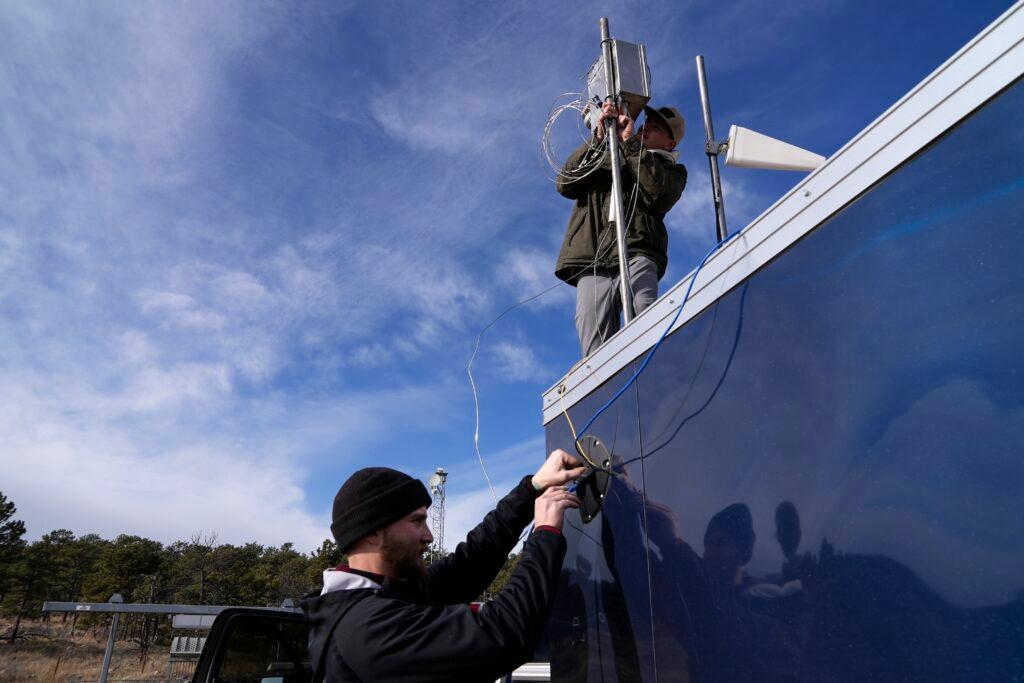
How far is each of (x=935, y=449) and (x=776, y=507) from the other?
36cm

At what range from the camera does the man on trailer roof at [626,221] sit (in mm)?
2703

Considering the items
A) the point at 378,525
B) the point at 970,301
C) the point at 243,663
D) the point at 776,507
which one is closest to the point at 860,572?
the point at 776,507

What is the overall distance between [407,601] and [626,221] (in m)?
1.76

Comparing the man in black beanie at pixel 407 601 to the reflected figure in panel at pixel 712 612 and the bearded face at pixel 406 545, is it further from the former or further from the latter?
the reflected figure in panel at pixel 712 612

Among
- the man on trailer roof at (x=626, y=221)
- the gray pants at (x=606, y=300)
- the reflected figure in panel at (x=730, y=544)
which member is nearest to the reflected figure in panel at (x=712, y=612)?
the reflected figure in panel at (x=730, y=544)

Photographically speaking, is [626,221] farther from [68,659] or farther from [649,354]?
[68,659]

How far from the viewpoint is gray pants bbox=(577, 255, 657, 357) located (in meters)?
2.66

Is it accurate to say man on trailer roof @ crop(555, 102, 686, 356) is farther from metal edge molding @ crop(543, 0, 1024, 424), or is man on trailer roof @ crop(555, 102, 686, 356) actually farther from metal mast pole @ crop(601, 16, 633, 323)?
metal edge molding @ crop(543, 0, 1024, 424)

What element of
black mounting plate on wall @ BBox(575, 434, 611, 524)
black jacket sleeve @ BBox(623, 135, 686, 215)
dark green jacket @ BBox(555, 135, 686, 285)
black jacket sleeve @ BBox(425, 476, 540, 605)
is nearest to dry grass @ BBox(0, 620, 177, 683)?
black jacket sleeve @ BBox(425, 476, 540, 605)

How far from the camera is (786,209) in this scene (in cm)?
140

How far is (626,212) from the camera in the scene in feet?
9.20

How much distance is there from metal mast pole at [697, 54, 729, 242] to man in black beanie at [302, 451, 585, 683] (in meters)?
1.04

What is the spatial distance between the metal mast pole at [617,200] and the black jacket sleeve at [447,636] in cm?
99

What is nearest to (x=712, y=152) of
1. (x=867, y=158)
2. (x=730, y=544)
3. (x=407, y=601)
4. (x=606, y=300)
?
(x=606, y=300)
